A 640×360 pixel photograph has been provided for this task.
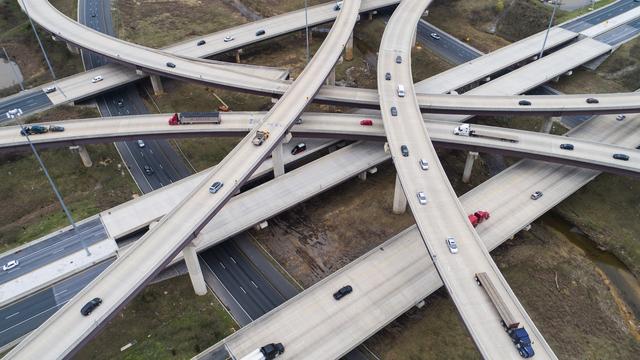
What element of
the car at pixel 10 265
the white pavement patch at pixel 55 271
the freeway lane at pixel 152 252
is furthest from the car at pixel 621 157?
the car at pixel 10 265

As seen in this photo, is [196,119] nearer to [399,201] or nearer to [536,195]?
[399,201]

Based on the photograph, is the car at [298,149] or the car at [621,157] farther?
the car at [298,149]

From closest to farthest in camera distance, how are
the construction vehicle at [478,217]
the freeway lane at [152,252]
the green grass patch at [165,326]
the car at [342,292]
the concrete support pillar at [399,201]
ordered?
the freeway lane at [152,252]
the green grass patch at [165,326]
the car at [342,292]
the construction vehicle at [478,217]
the concrete support pillar at [399,201]

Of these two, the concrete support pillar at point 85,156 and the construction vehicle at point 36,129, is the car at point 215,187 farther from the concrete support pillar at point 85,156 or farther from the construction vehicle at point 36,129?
the construction vehicle at point 36,129

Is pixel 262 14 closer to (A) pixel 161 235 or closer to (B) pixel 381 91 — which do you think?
(B) pixel 381 91

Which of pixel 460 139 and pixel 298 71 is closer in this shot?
pixel 460 139

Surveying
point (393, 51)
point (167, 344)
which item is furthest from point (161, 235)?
point (393, 51)

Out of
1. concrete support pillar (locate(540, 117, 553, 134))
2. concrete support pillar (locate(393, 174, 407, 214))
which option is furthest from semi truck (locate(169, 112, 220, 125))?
concrete support pillar (locate(540, 117, 553, 134))
